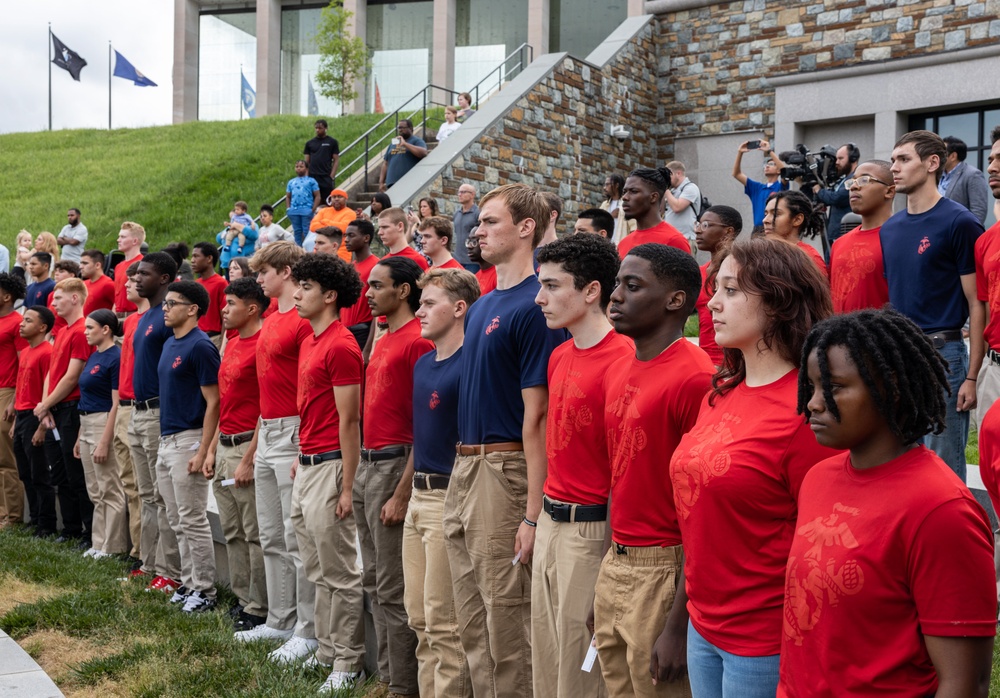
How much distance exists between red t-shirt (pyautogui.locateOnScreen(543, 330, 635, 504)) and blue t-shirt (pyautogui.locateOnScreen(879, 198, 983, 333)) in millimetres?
2204

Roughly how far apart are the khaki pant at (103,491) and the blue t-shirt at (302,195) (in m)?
8.43

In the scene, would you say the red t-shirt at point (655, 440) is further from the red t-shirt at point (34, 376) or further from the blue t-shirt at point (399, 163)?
the blue t-shirt at point (399, 163)

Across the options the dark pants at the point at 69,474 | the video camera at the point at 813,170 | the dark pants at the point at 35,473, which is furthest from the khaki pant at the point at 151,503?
the video camera at the point at 813,170

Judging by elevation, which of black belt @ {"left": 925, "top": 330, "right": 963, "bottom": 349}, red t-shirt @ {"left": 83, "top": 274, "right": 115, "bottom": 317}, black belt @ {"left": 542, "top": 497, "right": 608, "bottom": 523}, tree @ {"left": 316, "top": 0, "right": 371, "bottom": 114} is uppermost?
tree @ {"left": 316, "top": 0, "right": 371, "bottom": 114}

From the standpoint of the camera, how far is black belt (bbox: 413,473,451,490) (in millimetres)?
5148

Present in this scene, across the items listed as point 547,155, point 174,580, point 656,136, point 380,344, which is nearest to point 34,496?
point 174,580

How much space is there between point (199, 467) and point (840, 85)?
43.7 ft

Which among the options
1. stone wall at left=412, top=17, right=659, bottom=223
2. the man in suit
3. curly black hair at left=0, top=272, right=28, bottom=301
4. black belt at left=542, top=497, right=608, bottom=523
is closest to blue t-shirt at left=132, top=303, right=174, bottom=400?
curly black hair at left=0, top=272, right=28, bottom=301

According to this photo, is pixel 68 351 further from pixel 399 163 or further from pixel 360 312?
pixel 399 163

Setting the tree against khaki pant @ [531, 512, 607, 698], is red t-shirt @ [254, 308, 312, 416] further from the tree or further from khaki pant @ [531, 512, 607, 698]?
the tree

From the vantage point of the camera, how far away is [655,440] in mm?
3531

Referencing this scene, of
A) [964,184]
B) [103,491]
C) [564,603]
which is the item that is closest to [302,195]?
[103,491]

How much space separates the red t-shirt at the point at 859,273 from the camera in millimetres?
5848

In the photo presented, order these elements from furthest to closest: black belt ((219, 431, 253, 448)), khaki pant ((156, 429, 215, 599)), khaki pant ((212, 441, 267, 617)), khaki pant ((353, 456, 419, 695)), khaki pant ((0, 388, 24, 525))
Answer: khaki pant ((0, 388, 24, 525)), khaki pant ((156, 429, 215, 599)), black belt ((219, 431, 253, 448)), khaki pant ((212, 441, 267, 617)), khaki pant ((353, 456, 419, 695))
